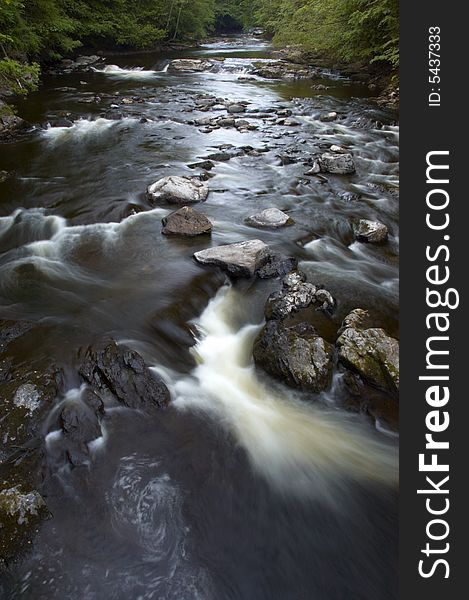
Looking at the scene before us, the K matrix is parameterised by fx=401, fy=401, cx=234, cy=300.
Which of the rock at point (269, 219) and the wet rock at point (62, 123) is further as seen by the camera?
the wet rock at point (62, 123)

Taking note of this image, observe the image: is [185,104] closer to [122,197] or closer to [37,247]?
[122,197]

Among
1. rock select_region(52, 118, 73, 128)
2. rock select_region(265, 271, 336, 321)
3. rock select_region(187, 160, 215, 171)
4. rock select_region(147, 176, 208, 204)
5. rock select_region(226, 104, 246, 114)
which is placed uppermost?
rock select_region(226, 104, 246, 114)

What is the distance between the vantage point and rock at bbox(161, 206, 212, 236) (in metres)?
6.52

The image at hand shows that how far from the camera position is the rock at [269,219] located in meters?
7.01

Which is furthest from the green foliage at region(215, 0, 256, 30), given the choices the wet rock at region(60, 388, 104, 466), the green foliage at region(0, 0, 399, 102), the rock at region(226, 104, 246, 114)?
the wet rock at region(60, 388, 104, 466)

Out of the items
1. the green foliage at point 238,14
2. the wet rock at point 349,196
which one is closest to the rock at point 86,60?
the wet rock at point 349,196

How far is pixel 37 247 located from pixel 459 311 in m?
6.12

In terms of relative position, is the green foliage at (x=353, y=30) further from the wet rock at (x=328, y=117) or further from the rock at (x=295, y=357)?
the rock at (x=295, y=357)

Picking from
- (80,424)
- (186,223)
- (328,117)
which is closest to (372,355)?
(80,424)

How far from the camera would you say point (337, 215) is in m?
7.50

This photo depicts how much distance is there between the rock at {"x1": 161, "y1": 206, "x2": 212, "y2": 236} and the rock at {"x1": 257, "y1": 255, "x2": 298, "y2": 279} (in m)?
1.42

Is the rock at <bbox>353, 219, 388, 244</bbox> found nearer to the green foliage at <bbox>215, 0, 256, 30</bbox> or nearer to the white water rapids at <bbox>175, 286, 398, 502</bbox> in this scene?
the white water rapids at <bbox>175, 286, 398, 502</bbox>

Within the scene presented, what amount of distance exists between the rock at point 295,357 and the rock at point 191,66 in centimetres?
2274

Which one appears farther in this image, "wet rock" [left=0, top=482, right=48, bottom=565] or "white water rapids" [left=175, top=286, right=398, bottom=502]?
"white water rapids" [left=175, top=286, right=398, bottom=502]
